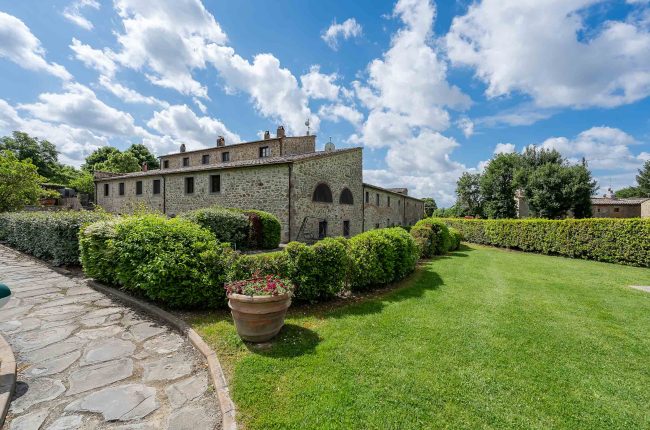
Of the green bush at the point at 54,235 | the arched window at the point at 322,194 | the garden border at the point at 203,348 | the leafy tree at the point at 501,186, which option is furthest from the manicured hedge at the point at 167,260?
the leafy tree at the point at 501,186

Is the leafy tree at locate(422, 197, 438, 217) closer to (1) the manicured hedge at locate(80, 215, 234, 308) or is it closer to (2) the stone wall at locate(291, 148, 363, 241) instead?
(2) the stone wall at locate(291, 148, 363, 241)

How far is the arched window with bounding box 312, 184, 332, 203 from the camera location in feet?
52.4

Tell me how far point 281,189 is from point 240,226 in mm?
3529

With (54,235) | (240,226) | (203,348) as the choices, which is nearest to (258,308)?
(203,348)

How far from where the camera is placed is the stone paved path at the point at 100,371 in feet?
7.84

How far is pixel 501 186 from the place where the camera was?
1328 inches

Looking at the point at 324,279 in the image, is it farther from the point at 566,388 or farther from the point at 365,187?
the point at 365,187

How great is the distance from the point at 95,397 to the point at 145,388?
41 centimetres

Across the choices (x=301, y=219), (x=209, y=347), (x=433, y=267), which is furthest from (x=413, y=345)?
(x=301, y=219)

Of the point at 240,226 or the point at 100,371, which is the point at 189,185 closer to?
the point at 240,226

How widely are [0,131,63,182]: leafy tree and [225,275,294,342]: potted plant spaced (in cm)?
5299

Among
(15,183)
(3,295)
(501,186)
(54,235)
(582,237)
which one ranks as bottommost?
(582,237)

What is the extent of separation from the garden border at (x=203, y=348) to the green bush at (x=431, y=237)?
9.28 meters

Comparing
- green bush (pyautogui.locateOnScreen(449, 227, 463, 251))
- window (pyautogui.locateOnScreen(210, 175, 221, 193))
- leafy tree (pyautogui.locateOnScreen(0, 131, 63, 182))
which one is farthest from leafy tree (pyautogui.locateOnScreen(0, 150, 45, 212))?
leafy tree (pyautogui.locateOnScreen(0, 131, 63, 182))
